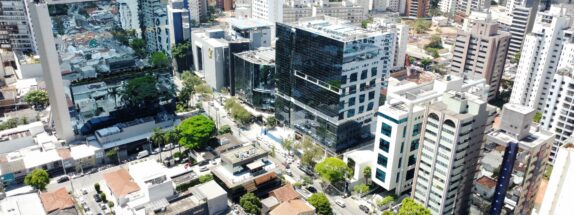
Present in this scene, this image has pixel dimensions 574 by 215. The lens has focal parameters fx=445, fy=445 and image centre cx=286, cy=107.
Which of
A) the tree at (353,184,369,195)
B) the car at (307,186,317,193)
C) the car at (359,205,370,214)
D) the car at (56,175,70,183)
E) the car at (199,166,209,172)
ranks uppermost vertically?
the tree at (353,184,369,195)

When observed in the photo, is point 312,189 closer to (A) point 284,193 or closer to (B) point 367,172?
(A) point 284,193

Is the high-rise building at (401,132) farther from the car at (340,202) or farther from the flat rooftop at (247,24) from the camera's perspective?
the flat rooftop at (247,24)

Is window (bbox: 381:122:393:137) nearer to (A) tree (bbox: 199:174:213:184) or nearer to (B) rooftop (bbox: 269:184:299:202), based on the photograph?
(B) rooftop (bbox: 269:184:299:202)

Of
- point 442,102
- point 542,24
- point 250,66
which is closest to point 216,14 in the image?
point 250,66

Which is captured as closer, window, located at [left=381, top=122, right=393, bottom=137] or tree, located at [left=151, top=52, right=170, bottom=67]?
window, located at [left=381, top=122, right=393, bottom=137]

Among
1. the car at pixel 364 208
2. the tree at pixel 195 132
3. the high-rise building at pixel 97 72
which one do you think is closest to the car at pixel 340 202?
the car at pixel 364 208

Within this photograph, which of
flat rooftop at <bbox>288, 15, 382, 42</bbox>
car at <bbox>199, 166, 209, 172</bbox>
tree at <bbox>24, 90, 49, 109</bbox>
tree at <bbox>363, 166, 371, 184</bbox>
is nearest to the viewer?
tree at <bbox>363, 166, 371, 184</bbox>

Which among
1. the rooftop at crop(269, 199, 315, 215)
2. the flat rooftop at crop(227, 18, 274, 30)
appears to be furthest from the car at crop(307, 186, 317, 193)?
the flat rooftop at crop(227, 18, 274, 30)

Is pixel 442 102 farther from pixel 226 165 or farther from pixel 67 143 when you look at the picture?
pixel 67 143
